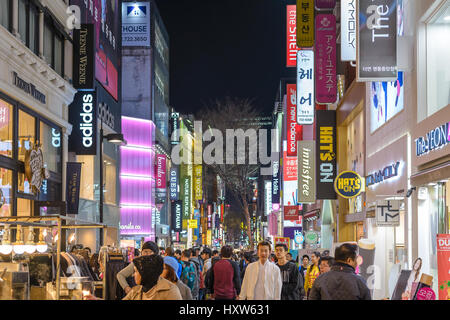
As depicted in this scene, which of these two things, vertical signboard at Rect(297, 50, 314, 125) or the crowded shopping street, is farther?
vertical signboard at Rect(297, 50, 314, 125)

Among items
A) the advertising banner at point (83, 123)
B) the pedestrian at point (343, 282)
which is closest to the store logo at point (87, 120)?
the advertising banner at point (83, 123)

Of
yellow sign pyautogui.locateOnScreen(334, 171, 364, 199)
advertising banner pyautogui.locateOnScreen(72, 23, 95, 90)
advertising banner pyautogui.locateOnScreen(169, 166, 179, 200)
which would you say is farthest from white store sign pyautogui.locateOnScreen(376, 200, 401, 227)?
advertising banner pyautogui.locateOnScreen(169, 166, 179, 200)

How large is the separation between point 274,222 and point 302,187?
52965 millimetres

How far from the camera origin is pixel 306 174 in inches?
1358

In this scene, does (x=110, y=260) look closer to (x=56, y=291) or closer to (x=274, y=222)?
(x=56, y=291)

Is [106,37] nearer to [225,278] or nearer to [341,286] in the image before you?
[225,278]

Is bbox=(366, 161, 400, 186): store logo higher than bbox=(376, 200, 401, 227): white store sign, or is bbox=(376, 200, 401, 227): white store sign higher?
bbox=(366, 161, 400, 186): store logo

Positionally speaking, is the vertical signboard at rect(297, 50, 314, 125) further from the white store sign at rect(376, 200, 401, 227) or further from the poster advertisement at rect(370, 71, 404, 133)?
the white store sign at rect(376, 200, 401, 227)

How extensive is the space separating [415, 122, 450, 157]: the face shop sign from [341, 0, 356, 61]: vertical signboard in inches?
229

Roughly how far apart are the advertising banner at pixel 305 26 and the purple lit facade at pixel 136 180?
23264mm

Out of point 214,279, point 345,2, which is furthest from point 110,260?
point 345,2

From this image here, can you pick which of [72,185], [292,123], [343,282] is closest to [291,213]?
[292,123]

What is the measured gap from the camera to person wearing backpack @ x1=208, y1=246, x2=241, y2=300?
12.7m

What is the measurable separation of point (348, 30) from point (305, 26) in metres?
11.2
